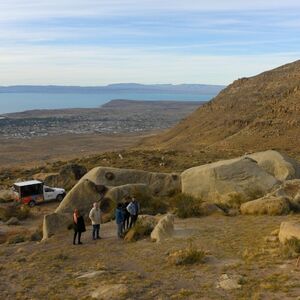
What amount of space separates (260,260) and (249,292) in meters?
2.46

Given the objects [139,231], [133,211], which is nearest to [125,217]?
[133,211]

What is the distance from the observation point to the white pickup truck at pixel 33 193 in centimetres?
3128

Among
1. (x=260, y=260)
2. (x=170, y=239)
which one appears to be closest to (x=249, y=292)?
(x=260, y=260)

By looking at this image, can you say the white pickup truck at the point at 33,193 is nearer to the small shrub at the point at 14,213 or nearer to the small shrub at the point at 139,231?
the small shrub at the point at 14,213

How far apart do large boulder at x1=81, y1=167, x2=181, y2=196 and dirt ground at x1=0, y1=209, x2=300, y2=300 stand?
25.0 feet

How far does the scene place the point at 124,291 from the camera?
38.0 feet

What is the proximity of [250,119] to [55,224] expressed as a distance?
2128 inches

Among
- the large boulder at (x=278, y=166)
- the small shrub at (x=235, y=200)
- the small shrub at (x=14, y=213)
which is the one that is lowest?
the small shrub at (x=14, y=213)

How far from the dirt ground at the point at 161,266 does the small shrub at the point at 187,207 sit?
1.41 metres

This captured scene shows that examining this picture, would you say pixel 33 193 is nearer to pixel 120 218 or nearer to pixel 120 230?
pixel 120 230

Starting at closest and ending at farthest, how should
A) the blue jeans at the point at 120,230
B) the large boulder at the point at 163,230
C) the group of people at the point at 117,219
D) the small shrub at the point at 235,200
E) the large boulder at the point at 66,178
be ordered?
the large boulder at the point at 163,230 → the group of people at the point at 117,219 → the blue jeans at the point at 120,230 → the small shrub at the point at 235,200 → the large boulder at the point at 66,178

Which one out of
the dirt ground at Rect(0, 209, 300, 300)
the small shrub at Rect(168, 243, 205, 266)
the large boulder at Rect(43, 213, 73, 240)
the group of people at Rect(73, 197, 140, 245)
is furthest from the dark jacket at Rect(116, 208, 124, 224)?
the small shrub at Rect(168, 243, 205, 266)

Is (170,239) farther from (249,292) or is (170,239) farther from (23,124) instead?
(23,124)

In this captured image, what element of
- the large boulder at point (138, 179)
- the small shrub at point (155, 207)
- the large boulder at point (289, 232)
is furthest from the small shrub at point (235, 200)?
the large boulder at point (289, 232)
